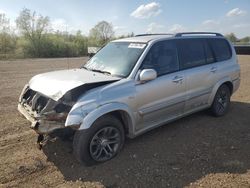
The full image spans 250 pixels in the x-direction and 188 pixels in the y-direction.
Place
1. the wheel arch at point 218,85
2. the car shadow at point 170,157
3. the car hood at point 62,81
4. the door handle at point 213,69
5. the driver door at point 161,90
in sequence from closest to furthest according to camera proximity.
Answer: the car shadow at point 170,157 < the car hood at point 62,81 < the driver door at point 161,90 < the door handle at point 213,69 < the wheel arch at point 218,85

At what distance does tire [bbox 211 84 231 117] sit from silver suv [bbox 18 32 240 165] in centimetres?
11

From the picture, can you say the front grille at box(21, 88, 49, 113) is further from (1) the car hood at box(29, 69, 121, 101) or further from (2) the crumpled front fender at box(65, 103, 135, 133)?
(2) the crumpled front fender at box(65, 103, 135, 133)

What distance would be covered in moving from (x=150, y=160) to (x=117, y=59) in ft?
6.04

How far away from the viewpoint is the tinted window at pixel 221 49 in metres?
6.02

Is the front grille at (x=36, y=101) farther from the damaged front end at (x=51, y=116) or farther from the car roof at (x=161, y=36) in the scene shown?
the car roof at (x=161, y=36)

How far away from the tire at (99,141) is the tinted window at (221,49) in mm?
3129

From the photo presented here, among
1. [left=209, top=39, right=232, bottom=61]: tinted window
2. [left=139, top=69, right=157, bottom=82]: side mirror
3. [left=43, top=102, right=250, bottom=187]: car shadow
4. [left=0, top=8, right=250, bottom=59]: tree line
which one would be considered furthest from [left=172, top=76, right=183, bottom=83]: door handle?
[left=0, top=8, right=250, bottom=59]: tree line

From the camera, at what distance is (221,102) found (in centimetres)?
625

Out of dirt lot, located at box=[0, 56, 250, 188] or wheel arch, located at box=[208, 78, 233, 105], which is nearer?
dirt lot, located at box=[0, 56, 250, 188]

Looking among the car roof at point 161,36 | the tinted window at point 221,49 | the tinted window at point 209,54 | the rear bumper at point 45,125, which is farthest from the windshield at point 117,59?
the tinted window at point 221,49

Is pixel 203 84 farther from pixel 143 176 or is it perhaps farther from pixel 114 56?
pixel 143 176

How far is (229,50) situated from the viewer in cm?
643

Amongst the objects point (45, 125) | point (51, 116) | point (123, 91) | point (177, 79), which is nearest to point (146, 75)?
point (123, 91)

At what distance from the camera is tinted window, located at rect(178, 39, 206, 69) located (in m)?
5.16
